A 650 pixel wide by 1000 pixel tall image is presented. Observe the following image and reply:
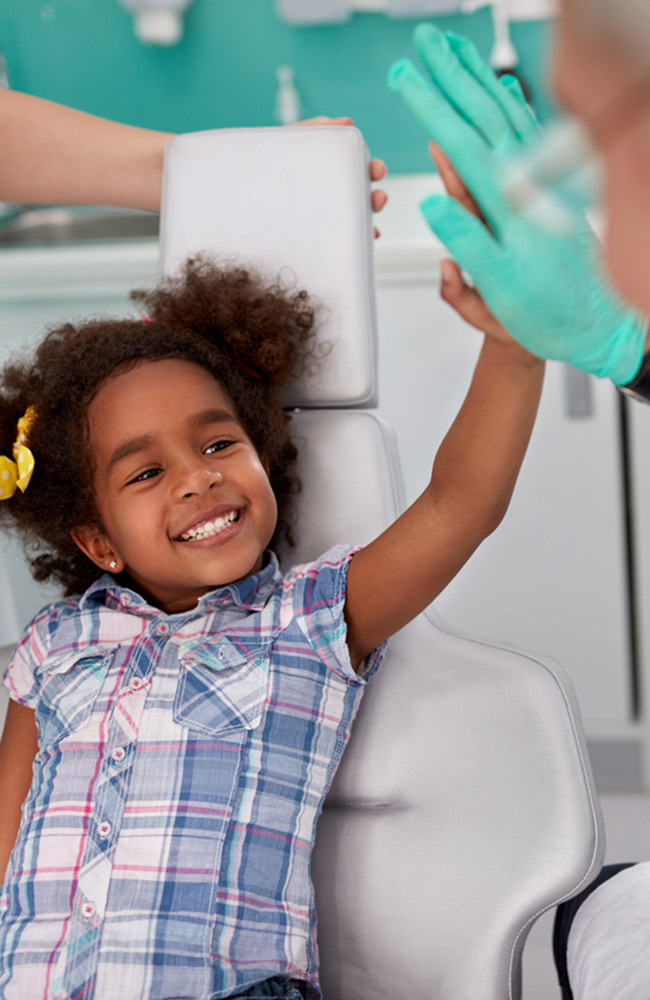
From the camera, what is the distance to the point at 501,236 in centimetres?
55

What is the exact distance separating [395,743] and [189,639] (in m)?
0.21

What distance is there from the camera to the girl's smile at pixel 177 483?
90cm

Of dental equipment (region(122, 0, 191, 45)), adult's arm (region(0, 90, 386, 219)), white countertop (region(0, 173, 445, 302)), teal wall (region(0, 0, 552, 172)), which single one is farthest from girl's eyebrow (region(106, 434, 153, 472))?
dental equipment (region(122, 0, 191, 45))

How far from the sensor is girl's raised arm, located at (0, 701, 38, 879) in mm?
938

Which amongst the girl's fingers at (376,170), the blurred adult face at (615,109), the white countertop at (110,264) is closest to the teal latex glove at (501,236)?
the blurred adult face at (615,109)

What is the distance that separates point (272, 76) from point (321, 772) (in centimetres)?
182

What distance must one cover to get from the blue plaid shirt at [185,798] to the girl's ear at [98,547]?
8 centimetres

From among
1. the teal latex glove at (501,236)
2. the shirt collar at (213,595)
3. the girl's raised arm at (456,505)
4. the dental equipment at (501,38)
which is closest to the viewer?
the teal latex glove at (501,236)

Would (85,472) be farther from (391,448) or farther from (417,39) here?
(417,39)

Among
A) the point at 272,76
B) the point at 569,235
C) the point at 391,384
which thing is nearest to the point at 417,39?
the point at 569,235

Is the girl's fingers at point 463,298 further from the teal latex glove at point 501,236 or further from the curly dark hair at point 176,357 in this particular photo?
the curly dark hair at point 176,357

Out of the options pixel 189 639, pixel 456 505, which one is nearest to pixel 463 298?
pixel 456 505

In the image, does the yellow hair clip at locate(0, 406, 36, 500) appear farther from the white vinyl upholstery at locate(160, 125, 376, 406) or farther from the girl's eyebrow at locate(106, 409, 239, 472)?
the white vinyl upholstery at locate(160, 125, 376, 406)

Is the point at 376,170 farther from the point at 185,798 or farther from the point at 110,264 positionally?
the point at 110,264
